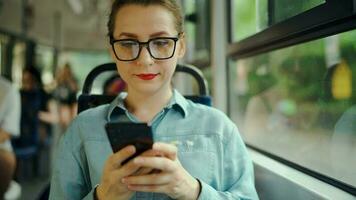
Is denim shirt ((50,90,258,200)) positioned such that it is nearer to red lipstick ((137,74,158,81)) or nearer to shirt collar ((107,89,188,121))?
shirt collar ((107,89,188,121))

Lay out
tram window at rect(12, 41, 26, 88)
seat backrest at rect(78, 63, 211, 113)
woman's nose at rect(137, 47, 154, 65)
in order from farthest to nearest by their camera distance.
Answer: tram window at rect(12, 41, 26, 88) → seat backrest at rect(78, 63, 211, 113) → woman's nose at rect(137, 47, 154, 65)

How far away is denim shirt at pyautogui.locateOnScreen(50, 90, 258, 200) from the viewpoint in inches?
41.4

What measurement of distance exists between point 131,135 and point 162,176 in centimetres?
12

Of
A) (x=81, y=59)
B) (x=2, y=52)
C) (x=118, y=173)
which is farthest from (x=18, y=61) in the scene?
(x=118, y=173)

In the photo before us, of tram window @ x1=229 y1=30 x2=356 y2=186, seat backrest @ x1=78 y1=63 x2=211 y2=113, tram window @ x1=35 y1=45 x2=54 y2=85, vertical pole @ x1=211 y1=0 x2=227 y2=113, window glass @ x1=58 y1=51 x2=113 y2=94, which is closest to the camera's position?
tram window @ x1=229 y1=30 x2=356 y2=186

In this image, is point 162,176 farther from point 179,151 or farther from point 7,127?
point 7,127

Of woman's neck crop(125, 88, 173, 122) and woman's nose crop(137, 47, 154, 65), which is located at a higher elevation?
woman's nose crop(137, 47, 154, 65)

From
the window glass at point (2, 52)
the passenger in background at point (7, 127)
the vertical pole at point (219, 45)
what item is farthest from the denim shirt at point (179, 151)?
the window glass at point (2, 52)

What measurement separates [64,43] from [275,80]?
33.5ft

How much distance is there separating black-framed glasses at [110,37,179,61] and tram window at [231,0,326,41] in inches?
17.2

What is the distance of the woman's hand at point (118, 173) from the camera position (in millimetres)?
783

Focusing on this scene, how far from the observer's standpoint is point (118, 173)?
0.82 meters

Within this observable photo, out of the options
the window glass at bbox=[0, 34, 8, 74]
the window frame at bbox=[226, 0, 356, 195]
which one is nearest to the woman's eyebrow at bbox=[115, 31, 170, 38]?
the window frame at bbox=[226, 0, 356, 195]

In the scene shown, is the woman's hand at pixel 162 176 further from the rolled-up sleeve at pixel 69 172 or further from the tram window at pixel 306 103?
the tram window at pixel 306 103
